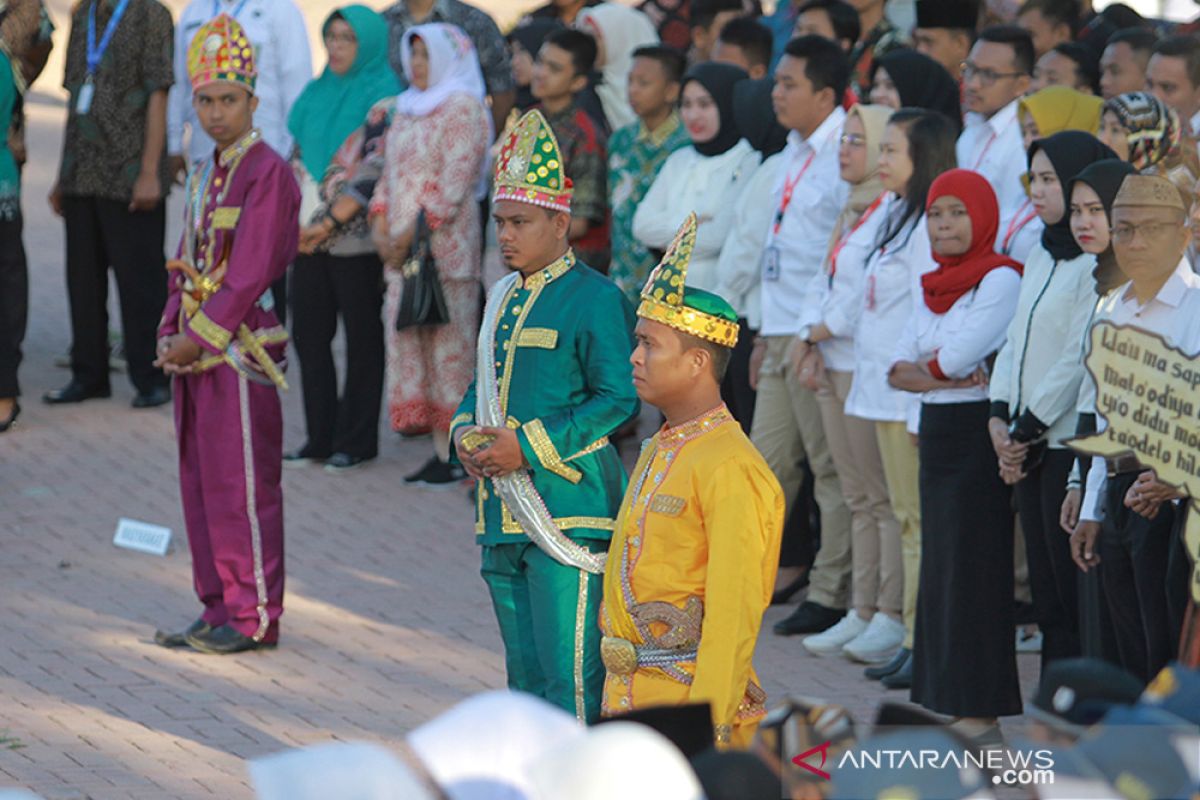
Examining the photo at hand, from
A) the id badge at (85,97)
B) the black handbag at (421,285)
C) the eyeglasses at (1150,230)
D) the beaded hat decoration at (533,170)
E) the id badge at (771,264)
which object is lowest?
the black handbag at (421,285)

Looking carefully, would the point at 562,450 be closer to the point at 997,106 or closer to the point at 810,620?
the point at 810,620

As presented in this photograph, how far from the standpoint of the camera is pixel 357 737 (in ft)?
22.0

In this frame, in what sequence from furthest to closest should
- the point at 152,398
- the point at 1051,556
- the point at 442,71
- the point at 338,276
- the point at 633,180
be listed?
the point at 152,398 < the point at 338,276 < the point at 442,71 < the point at 633,180 < the point at 1051,556

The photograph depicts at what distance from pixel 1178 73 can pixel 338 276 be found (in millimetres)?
4721

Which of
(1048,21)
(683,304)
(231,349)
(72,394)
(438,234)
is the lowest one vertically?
(72,394)

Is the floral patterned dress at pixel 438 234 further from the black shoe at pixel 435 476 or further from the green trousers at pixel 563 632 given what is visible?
the green trousers at pixel 563 632

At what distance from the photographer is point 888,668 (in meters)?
7.47

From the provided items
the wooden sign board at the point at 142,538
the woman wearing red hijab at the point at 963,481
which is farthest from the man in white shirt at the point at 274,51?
the woman wearing red hijab at the point at 963,481

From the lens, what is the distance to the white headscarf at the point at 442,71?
33.4 ft

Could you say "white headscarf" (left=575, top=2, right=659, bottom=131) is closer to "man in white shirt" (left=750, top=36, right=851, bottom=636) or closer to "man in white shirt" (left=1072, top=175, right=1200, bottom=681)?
"man in white shirt" (left=750, top=36, right=851, bottom=636)

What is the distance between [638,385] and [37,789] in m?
2.62

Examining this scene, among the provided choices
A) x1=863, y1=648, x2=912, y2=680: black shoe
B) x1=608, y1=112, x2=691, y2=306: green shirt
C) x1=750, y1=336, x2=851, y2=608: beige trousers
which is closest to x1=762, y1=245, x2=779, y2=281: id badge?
x1=750, y1=336, x2=851, y2=608: beige trousers

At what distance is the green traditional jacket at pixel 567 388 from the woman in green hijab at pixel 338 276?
5.06 m

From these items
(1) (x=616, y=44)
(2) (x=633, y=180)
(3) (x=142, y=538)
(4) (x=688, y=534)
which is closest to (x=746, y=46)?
(2) (x=633, y=180)
